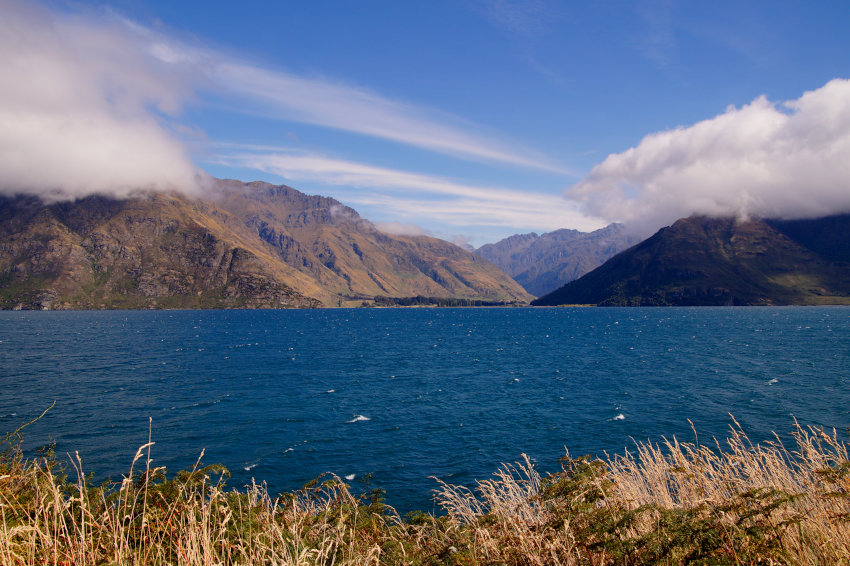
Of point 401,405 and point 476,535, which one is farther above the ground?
point 476,535

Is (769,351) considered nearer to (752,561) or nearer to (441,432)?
(441,432)

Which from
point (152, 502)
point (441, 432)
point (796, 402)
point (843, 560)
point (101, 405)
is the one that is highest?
point (843, 560)

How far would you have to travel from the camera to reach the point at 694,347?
349 ft

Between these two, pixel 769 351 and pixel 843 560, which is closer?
pixel 843 560

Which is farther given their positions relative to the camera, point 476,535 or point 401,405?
point 401,405

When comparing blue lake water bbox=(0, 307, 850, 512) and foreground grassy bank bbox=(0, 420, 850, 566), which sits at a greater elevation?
foreground grassy bank bbox=(0, 420, 850, 566)

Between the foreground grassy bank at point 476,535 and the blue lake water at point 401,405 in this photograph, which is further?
the blue lake water at point 401,405

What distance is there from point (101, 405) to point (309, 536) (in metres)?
54.9

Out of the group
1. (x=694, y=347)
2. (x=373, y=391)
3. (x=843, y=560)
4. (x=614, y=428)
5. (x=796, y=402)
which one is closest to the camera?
(x=843, y=560)

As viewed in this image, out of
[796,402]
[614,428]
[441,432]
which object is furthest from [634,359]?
[441,432]

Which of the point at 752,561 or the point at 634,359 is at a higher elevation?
the point at 752,561

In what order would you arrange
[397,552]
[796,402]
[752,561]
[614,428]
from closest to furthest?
[752,561] < [397,552] < [614,428] < [796,402]

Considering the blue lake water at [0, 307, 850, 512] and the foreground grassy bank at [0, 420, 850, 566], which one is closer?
the foreground grassy bank at [0, 420, 850, 566]

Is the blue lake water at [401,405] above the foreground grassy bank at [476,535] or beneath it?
beneath
